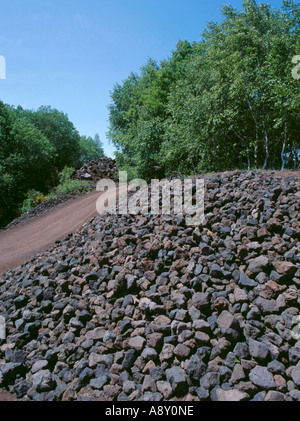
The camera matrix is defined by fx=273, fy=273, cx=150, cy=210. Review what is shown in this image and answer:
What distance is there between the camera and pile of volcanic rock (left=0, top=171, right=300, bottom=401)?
267 centimetres

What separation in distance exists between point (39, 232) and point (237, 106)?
9.64 m

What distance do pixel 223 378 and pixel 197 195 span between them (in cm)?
340

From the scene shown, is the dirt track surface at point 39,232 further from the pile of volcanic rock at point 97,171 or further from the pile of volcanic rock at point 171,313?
the pile of volcanic rock at point 97,171

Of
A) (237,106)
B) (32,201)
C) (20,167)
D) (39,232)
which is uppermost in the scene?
(237,106)

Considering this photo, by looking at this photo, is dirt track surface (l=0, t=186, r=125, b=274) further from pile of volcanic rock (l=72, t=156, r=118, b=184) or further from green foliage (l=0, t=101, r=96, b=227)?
pile of volcanic rock (l=72, t=156, r=118, b=184)

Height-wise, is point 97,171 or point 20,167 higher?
point 20,167

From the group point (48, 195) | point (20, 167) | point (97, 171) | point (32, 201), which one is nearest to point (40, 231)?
point (32, 201)

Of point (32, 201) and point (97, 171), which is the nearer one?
point (32, 201)

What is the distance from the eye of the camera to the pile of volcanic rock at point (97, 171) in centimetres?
2084

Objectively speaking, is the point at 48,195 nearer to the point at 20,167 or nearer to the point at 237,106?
the point at 20,167

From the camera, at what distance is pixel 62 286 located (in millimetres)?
4332

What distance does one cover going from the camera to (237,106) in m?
11.8

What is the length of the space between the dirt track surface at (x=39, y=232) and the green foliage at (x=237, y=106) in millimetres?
5373
